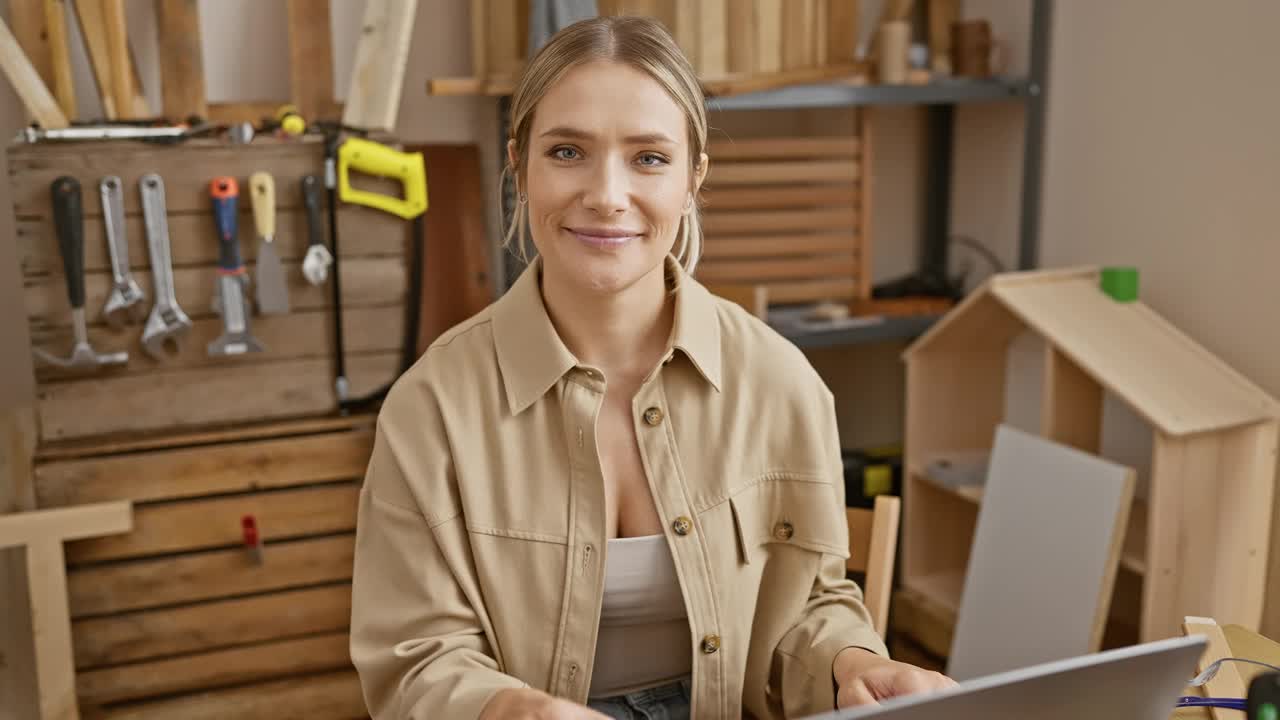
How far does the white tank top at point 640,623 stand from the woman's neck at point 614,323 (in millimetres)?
198

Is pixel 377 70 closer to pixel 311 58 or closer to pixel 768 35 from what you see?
pixel 311 58

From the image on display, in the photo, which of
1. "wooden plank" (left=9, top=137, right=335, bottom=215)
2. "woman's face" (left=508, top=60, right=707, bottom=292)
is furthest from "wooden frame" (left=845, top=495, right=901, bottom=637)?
"wooden plank" (left=9, top=137, right=335, bottom=215)

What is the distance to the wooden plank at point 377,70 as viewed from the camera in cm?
222

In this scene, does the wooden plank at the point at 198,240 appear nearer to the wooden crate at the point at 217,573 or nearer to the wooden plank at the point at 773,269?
the wooden crate at the point at 217,573

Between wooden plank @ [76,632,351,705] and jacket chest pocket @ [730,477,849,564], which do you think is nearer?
jacket chest pocket @ [730,477,849,564]

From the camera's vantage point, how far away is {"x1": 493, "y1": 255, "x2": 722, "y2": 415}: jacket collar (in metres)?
1.22

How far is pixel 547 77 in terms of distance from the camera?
1177 mm

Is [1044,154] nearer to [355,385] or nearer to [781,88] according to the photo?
[781,88]

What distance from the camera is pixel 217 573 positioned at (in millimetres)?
2125

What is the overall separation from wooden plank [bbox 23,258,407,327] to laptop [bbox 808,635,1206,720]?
1667mm

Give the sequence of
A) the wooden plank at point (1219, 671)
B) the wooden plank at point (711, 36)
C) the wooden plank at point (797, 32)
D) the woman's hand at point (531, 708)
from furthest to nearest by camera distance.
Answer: the wooden plank at point (797, 32) < the wooden plank at point (711, 36) < the wooden plank at point (1219, 671) < the woman's hand at point (531, 708)

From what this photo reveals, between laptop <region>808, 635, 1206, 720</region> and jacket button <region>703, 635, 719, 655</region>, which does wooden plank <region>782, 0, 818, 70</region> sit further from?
laptop <region>808, 635, 1206, 720</region>

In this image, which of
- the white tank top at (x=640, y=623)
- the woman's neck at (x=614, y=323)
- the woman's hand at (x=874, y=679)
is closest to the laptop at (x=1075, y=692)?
the woman's hand at (x=874, y=679)

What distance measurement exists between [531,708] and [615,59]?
63 cm
